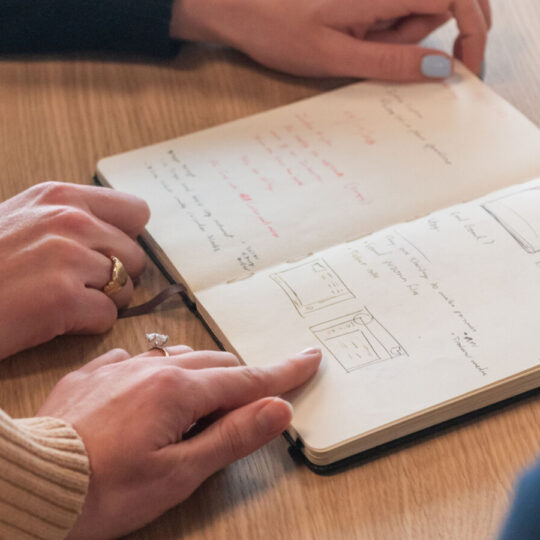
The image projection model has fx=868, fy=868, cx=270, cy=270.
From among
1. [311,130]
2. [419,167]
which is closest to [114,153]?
[311,130]

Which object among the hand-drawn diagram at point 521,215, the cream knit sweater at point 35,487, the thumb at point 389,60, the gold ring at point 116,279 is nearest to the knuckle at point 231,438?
the cream knit sweater at point 35,487

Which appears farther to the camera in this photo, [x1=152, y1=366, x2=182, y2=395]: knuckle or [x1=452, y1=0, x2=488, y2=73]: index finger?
[x1=452, y1=0, x2=488, y2=73]: index finger

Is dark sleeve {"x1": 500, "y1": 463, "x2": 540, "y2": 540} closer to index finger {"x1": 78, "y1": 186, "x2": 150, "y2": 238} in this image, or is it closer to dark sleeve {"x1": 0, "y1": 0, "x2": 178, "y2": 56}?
index finger {"x1": 78, "y1": 186, "x2": 150, "y2": 238}

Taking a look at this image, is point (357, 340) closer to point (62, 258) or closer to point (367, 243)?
point (367, 243)

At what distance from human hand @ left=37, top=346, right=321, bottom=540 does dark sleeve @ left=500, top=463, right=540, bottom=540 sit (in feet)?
0.79

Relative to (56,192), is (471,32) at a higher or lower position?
higher

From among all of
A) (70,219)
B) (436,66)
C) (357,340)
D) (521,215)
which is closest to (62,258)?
(70,219)

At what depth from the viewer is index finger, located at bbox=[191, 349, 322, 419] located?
2.15 feet

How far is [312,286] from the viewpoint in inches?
30.7

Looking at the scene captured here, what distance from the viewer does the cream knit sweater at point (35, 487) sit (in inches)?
23.0

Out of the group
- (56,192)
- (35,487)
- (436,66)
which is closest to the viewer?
(35,487)

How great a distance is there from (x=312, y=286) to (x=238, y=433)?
0.61 feet

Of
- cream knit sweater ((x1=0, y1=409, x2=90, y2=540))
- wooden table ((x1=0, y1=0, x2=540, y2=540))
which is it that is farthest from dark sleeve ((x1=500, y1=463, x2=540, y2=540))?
cream knit sweater ((x1=0, y1=409, x2=90, y2=540))

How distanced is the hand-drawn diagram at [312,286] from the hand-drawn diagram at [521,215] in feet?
0.56
